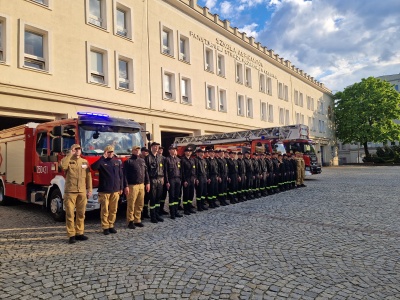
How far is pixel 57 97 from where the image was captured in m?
13.7

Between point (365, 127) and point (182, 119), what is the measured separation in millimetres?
34160

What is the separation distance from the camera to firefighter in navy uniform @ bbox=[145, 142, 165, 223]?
752 centimetres

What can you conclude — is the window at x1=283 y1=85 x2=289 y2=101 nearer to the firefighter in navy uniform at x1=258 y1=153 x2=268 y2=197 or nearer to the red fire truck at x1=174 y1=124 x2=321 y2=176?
the red fire truck at x1=174 y1=124 x2=321 y2=176

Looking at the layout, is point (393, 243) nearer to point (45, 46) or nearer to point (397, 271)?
point (397, 271)

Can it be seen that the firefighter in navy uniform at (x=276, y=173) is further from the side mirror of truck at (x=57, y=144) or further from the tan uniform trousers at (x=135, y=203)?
the side mirror of truck at (x=57, y=144)

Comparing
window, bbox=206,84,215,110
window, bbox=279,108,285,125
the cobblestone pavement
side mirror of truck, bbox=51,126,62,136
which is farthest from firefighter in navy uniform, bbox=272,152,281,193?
window, bbox=279,108,285,125

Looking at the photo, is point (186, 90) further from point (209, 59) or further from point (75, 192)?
point (75, 192)

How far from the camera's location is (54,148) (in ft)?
24.9

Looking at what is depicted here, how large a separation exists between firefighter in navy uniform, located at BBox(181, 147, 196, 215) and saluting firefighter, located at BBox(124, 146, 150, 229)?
165 cm

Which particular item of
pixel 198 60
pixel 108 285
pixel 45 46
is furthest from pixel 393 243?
pixel 198 60

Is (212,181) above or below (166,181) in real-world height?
below

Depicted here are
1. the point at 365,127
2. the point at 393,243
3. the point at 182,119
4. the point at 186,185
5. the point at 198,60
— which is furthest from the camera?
the point at 365,127

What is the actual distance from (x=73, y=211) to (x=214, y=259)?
3.12 metres

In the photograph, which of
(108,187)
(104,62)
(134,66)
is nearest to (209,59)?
(134,66)
